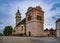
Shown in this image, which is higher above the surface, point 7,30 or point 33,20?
point 33,20

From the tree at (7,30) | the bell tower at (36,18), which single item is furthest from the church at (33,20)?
the tree at (7,30)

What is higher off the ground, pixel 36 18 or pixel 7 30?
pixel 36 18

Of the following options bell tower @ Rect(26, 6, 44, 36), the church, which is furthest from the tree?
bell tower @ Rect(26, 6, 44, 36)

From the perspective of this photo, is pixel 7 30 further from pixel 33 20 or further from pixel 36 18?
pixel 36 18

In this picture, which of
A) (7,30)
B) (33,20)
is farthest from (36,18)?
(7,30)

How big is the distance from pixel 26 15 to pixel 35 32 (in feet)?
2.56

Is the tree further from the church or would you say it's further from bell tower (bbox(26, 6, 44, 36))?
bell tower (bbox(26, 6, 44, 36))

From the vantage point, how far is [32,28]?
19.6ft

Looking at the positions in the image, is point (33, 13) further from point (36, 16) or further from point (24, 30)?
point (24, 30)

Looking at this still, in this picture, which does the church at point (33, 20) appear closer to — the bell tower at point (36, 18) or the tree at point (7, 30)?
the bell tower at point (36, 18)

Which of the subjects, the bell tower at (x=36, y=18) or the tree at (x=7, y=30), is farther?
the bell tower at (x=36, y=18)

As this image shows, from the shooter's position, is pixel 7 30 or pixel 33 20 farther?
pixel 33 20

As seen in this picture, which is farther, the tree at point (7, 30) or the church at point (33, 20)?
the church at point (33, 20)

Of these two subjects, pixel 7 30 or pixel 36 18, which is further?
pixel 36 18
